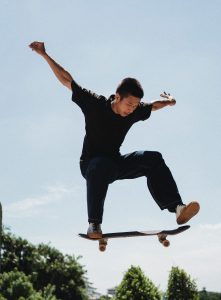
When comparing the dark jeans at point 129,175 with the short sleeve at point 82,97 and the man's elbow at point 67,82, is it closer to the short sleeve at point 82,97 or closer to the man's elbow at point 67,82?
the short sleeve at point 82,97

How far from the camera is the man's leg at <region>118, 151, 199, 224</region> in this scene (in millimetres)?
5680

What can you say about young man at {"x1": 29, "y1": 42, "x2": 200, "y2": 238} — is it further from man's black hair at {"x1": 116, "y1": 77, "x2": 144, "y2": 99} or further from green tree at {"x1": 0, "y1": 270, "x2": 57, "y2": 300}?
green tree at {"x1": 0, "y1": 270, "x2": 57, "y2": 300}

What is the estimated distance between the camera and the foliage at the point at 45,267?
5147 cm

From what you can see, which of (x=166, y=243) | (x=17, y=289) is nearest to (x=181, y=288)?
(x=17, y=289)

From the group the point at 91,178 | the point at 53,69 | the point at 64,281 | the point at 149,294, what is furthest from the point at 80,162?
the point at 64,281

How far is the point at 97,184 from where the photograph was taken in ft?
17.7

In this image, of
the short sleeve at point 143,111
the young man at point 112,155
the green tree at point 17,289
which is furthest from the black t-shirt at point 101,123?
the green tree at point 17,289

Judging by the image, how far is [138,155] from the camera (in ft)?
19.1

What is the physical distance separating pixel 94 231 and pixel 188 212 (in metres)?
1.24

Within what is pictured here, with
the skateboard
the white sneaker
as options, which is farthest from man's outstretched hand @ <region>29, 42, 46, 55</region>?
the skateboard

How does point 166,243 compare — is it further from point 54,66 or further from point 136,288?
point 136,288

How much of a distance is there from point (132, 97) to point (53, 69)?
Result: 1.16 meters

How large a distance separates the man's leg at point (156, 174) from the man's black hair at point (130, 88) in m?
0.94

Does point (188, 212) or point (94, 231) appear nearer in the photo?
point (94, 231)
